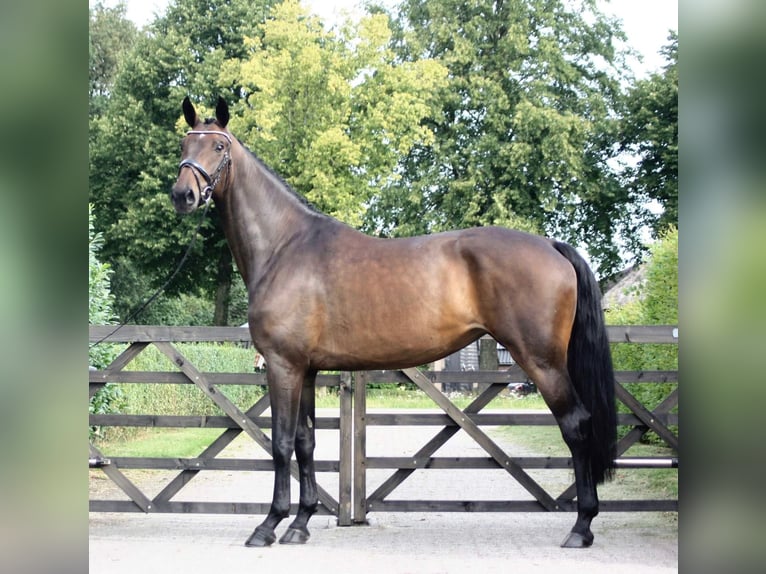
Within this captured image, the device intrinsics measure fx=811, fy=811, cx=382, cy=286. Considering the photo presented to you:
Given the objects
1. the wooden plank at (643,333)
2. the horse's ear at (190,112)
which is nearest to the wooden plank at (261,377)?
the wooden plank at (643,333)

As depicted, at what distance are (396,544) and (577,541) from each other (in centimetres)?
126

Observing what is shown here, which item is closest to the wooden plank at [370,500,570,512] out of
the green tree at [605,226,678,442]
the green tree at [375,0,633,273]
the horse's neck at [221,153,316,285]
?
the horse's neck at [221,153,316,285]

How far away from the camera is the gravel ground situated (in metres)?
5.09

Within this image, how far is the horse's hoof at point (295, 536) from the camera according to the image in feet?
19.3

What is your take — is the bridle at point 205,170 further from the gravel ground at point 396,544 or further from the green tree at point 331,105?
the green tree at point 331,105

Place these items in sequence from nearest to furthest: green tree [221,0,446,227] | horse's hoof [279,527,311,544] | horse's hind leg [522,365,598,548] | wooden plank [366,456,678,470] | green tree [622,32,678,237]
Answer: horse's hind leg [522,365,598,548], horse's hoof [279,527,311,544], wooden plank [366,456,678,470], green tree [221,0,446,227], green tree [622,32,678,237]

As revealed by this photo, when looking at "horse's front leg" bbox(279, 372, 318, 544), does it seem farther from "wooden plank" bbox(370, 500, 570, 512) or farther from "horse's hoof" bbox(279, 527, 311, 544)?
"wooden plank" bbox(370, 500, 570, 512)

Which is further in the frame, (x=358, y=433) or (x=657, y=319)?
(x=657, y=319)

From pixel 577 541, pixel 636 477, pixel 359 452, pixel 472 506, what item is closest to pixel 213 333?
pixel 359 452

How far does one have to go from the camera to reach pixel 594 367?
5.69m

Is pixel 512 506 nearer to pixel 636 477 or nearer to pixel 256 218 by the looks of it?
pixel 256 218

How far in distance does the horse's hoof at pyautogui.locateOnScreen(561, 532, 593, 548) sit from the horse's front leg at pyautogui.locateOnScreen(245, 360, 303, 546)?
197 cm

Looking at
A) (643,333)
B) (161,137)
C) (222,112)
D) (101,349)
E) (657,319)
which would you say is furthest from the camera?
(161,137)
